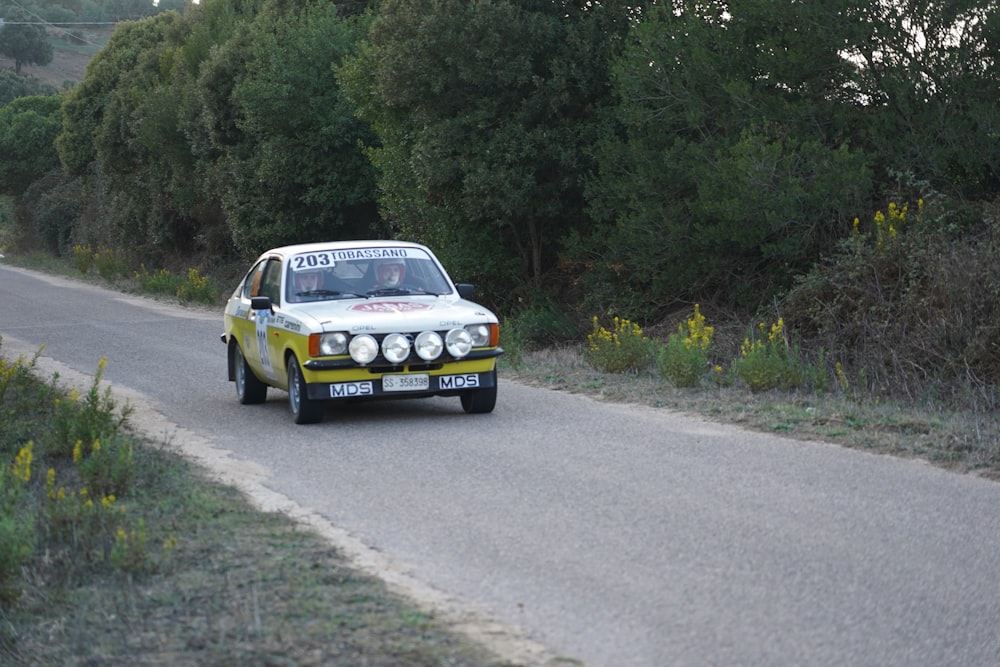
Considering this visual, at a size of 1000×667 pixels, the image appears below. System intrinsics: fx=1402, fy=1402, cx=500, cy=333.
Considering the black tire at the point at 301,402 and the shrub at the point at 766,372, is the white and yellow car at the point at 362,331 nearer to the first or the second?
the black tire at the point at 301,402

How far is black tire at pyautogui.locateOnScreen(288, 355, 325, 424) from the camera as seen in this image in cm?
1210

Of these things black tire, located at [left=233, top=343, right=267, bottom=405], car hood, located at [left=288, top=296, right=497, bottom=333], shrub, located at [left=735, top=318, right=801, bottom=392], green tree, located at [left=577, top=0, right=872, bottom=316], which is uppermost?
green tree, located at [left=577, top=0, right=872, bottom=316]

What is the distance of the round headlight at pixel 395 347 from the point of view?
11.9 metres

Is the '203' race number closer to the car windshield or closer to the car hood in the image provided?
the car windshield

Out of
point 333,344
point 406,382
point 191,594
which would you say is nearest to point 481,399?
point 406,382

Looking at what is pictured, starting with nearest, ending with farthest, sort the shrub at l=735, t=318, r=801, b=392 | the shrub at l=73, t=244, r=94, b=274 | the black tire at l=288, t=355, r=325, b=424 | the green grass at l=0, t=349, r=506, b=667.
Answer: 1. the green grass at l=0, t=349, r=506, b=667
2. the black tire at l=288, t=355, r=325, b=424
3. the shrub at l=735, t=318, r=801, b=392
4. the shrub at l=73, t=244, r=94, b=274

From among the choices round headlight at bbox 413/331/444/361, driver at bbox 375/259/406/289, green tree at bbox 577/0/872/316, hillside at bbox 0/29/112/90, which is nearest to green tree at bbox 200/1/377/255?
green tree at bbox 577/0/872/316

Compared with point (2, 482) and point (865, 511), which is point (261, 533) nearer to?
point (2, 482)

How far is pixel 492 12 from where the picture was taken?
2386 centimetres

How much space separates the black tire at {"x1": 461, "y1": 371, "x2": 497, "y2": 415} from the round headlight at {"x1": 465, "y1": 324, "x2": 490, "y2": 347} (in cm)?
35

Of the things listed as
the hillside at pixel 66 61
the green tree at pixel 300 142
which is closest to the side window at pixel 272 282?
the green tree at pixel 300 142

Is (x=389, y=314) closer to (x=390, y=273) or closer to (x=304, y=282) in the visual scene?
(x=390, y=273)

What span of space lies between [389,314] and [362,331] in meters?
0.35

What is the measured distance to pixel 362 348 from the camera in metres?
11.8
